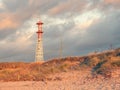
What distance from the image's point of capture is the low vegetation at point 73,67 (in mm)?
28880

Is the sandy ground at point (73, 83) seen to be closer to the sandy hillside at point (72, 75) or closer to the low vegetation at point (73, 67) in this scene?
the sandy hillside at point (72, 75)

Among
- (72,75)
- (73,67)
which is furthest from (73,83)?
(73,67)

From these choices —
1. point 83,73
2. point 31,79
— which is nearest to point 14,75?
point 31,79

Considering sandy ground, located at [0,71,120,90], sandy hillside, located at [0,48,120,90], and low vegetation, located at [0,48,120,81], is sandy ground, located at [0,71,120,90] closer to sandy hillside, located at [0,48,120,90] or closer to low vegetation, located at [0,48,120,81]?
sandy hillside, located at [0,48,120,90]

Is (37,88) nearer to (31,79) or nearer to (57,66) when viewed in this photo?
(31,79)

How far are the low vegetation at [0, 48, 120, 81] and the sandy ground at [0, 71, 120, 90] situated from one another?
87 cm

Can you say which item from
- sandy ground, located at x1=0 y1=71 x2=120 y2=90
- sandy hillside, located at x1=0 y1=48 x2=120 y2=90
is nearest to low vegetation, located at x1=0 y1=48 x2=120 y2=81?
sandy hillside, located at x1=0 y1=48 x2=120 y2=90

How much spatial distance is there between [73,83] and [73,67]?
19.4 feet

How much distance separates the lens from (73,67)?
33.4m

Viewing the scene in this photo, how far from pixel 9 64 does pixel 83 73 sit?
18.0m

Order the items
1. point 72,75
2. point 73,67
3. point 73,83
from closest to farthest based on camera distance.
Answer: point 73,83
point 72,75
point 73,67

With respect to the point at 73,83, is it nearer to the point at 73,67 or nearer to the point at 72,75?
the point at 72,75

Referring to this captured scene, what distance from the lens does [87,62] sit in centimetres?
3312

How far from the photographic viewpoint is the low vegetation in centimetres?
2888
